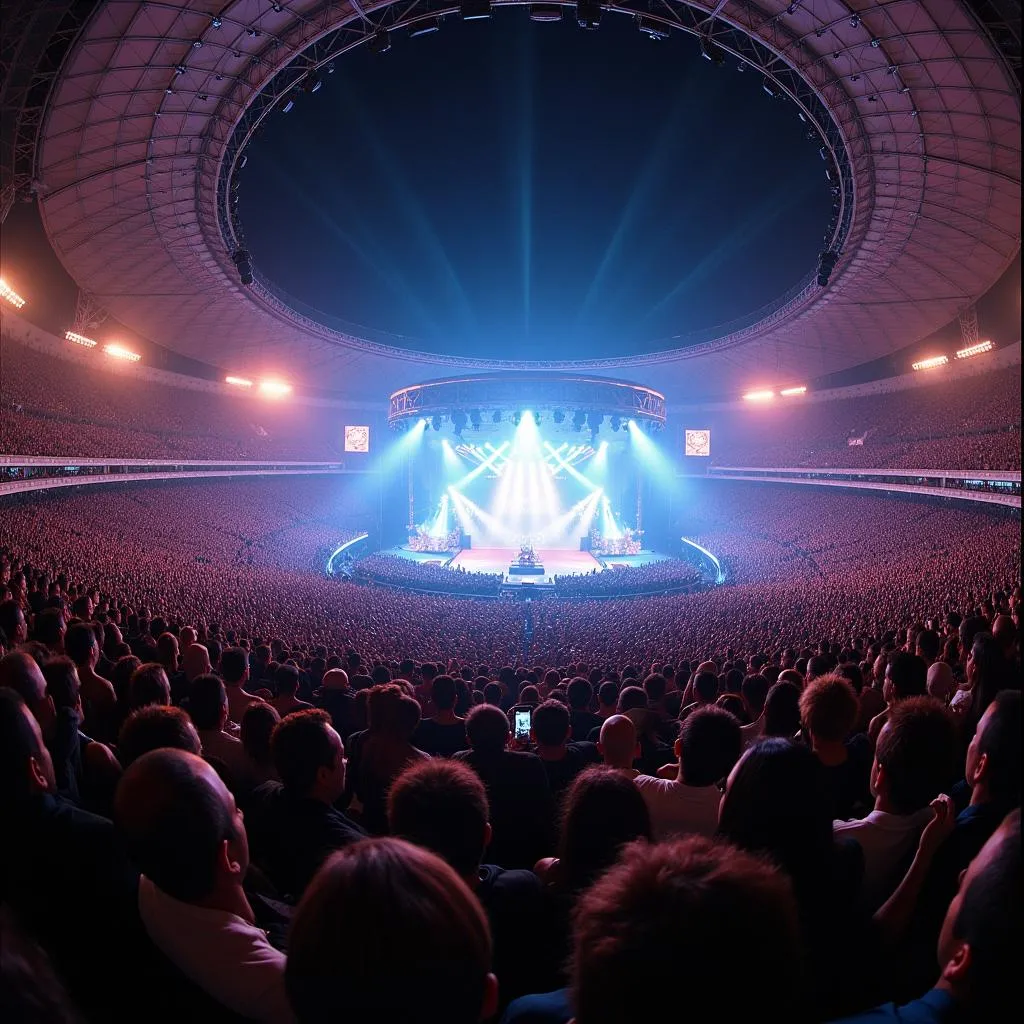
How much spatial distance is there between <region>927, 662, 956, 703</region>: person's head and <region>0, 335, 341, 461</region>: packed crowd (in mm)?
28260

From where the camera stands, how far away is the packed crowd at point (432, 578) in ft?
103

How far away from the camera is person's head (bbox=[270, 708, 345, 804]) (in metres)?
3.63

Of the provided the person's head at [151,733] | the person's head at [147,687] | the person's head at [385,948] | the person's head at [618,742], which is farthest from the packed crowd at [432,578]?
the person's head at [385,948]

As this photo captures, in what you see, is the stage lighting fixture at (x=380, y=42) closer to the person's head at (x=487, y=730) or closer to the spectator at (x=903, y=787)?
the person's head at (x=487, y=730)

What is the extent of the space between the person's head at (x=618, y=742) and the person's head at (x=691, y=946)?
11.4ft

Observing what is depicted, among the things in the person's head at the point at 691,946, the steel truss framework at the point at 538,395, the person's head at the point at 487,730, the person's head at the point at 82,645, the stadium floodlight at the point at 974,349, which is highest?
the stadium floodlight at the point at 974,349

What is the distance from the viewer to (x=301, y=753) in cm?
363

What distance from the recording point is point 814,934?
2.36 metres

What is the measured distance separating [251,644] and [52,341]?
31.8 metres

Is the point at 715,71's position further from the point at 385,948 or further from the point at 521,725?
the point at 385,948

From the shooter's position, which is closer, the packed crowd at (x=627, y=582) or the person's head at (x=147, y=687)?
the person's head at (x=147, y=687)

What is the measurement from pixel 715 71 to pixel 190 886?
27.5 m

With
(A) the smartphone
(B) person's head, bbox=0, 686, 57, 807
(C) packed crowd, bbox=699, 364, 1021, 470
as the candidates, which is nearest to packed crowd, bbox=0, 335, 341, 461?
(A) the smartphone

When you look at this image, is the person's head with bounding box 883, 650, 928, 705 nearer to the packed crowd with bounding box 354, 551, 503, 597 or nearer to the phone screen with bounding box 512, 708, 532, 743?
the phone screen with bounding box 512, 708, 532, 743
